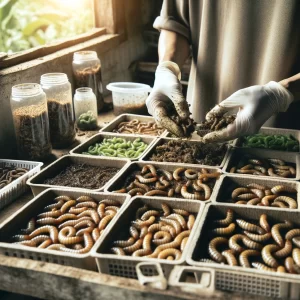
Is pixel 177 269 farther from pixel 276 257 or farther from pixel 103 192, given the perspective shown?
pixel 103 192

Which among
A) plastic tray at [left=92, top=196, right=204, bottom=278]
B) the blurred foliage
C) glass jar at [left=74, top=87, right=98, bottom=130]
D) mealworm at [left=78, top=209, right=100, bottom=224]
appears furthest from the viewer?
the blurred foliage

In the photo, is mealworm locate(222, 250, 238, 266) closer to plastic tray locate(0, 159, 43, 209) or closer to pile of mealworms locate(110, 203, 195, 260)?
pile of mealworms locate(110, 203, 195, 260)

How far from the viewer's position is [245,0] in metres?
2.82

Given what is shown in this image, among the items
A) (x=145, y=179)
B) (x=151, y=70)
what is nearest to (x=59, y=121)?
(x=145, y=179)

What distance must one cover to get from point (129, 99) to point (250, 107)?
4.44ft

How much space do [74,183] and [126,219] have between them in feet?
1.75

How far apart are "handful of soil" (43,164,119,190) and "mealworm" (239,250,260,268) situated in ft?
3.09

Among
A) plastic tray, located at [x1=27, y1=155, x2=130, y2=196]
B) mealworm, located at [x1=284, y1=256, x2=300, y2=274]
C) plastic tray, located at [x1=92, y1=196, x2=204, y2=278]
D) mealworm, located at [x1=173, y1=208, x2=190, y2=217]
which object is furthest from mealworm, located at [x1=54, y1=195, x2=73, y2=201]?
mealworm, located at [x1=284, y1=256, x2=300, y2=274]

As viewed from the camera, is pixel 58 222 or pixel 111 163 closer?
pixel 58 222

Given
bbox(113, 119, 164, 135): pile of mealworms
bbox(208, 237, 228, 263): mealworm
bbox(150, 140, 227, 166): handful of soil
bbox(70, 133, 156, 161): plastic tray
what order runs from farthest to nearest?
bbox(113, 119, 164, 135): pile of mealworms → bbox(70, 133, 156, 161): plastic tray → bbox(150, 140, 227, 166): handful of soil → bbox(208, 237, 228, 263): mealworm

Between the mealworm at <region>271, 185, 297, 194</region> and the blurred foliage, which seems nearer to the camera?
the mealworm at <region>271, 185, 297, 194</region>

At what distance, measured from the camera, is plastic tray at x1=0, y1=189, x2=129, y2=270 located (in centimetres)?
161

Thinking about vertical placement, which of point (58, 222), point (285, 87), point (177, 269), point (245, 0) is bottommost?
point (58, 222)

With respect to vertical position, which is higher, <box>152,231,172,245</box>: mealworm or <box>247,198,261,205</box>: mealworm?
<box>247,198,261,205</box>: mealworm
